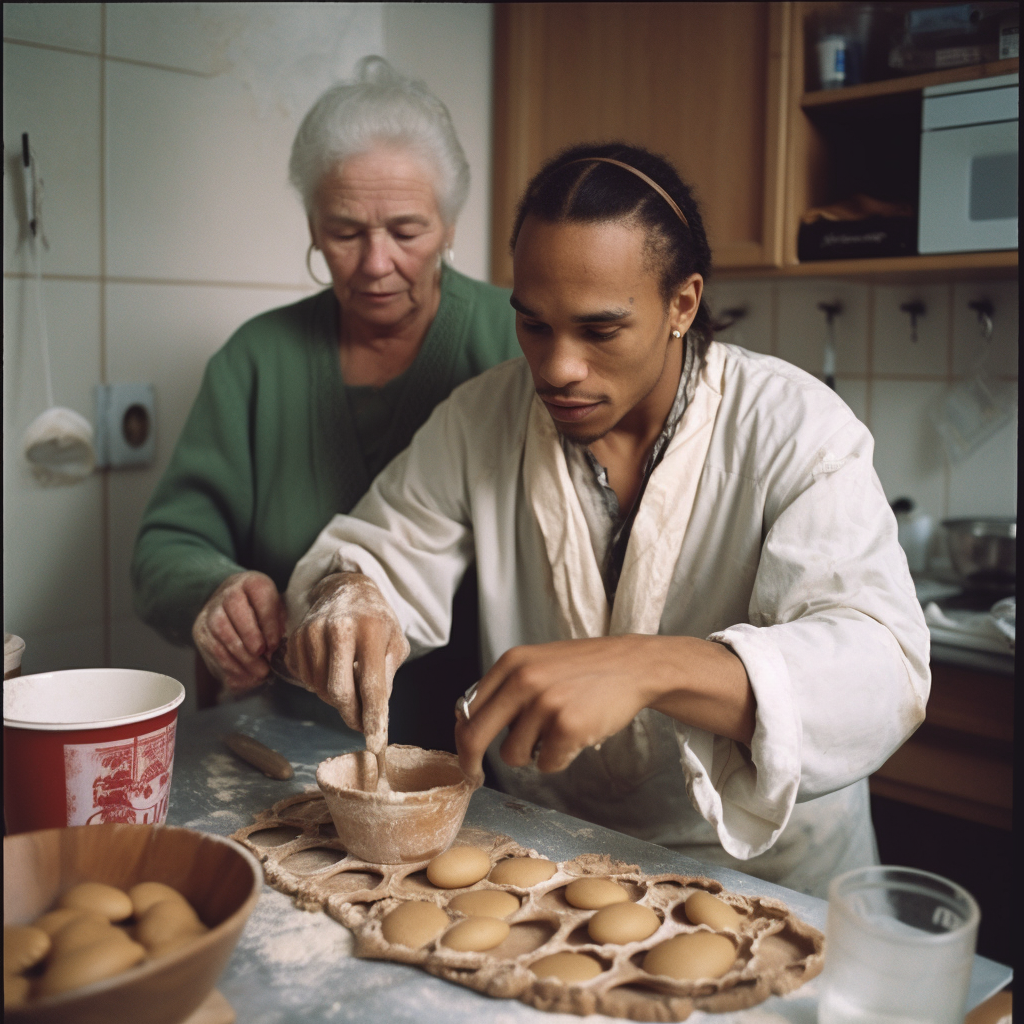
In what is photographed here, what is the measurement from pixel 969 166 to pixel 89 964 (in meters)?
1.98

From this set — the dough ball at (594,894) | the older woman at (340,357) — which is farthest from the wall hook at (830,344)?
the dough ball at (594,894)

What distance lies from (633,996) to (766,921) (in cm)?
15

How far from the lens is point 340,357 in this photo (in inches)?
65.2

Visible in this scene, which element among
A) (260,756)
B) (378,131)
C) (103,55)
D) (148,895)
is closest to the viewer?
(148,895)

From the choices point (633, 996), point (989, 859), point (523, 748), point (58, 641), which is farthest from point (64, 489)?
point (989, 859)

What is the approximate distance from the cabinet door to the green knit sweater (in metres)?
0.86

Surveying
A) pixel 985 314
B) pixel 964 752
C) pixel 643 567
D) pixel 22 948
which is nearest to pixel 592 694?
pixel 643 567

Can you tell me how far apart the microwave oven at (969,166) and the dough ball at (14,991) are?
6.36ft

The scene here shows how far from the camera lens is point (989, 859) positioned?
6.31 ft

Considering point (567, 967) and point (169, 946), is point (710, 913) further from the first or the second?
point (169, 946)

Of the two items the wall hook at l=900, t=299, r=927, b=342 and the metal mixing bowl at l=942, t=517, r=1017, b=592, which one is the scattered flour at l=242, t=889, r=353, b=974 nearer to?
the metal mixing bowl at l=942, t=517, r=1017, b=592

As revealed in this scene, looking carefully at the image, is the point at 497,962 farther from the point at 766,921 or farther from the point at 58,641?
the point at 58,641

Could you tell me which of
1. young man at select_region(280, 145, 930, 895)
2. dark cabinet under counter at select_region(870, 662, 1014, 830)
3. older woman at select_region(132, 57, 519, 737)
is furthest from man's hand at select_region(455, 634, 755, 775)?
dark cabinet under counter at select_region(870, 662, 1014, 830)

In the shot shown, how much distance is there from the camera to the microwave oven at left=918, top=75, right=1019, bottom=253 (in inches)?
74.5
